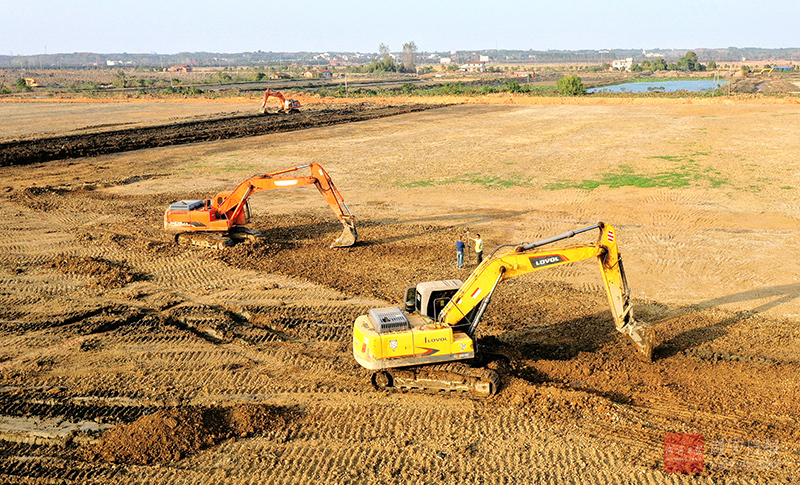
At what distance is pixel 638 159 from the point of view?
35.3 meters

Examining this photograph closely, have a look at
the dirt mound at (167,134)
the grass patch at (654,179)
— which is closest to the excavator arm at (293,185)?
the grass patch at (654,179)

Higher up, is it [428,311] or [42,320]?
Answer: [428,311]

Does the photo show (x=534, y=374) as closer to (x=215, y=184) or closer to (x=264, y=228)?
(x=264, y=228)

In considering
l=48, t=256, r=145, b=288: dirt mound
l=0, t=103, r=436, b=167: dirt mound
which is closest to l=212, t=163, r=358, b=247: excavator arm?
l=48, t=256, r=145, b=288: dirt mound

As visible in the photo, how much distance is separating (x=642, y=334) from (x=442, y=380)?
4266 millimetres

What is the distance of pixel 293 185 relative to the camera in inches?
785

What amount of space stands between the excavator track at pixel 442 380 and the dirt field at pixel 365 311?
0.26 meters

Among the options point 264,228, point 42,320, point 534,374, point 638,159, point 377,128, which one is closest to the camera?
point 534,374

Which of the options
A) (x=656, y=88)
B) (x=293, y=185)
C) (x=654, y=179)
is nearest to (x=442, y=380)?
(x=293, y=185)

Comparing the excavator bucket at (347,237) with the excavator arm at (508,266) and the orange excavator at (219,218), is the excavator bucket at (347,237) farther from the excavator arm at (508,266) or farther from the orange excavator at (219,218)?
the excavator arm at (508,266)

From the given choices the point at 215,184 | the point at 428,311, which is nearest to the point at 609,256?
the point at 428,311

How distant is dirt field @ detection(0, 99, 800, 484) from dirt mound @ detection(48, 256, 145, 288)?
86 millimetres

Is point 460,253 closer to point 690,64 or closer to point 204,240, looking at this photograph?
point 204,240

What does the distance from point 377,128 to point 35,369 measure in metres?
38.3
